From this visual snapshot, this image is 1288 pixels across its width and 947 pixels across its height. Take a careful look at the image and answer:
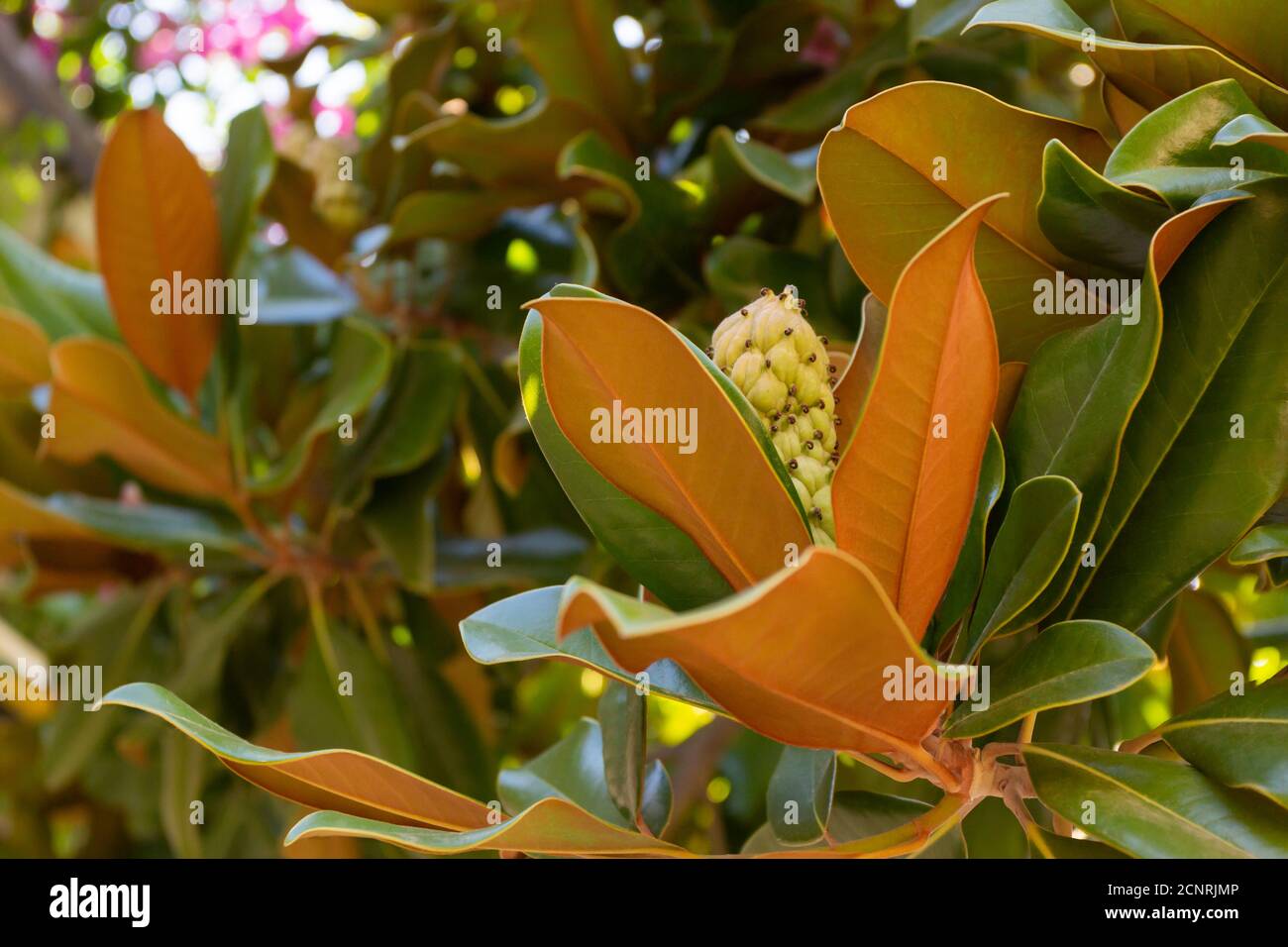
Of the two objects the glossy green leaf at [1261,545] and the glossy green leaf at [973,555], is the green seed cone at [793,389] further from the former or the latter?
the glossy green leaf at [1261,545]

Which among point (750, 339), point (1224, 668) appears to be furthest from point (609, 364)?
point (1224, 668)

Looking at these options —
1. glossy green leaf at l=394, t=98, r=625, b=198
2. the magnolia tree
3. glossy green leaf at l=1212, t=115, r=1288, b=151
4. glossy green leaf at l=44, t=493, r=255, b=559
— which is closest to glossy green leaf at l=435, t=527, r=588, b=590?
the magnolia tree

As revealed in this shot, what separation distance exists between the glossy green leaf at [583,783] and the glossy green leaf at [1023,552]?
229mm

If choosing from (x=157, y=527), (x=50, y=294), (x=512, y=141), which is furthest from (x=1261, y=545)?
(x=50, y=294)

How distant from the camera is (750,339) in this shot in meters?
0.63

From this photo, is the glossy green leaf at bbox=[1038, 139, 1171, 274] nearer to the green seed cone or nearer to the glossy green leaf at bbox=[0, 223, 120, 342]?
the green seed cone

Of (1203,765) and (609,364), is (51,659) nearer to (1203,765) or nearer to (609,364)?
(609,364)

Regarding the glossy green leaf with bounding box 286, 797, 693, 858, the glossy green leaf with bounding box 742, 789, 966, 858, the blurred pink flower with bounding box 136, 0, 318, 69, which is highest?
the blurred pink flower with bounding box 136, 0, 318, 69

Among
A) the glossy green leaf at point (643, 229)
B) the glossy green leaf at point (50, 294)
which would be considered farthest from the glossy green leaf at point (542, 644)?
the glossy green leaf at point (50, 294)

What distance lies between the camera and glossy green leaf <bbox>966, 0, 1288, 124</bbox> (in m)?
0.59

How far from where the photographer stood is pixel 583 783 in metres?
0.76

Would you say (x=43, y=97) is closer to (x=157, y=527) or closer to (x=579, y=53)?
(x=157, y=527)

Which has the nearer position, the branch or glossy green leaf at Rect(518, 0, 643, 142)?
glossy green leaf at Rect(518, 0, 643, 142)
